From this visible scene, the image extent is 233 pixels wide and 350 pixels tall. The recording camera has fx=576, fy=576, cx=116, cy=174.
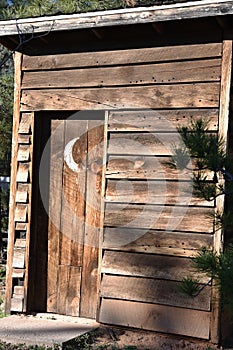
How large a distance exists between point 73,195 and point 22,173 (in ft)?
2.13

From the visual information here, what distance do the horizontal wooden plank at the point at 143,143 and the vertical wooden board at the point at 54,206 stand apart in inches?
28.7

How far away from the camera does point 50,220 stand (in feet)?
21.7

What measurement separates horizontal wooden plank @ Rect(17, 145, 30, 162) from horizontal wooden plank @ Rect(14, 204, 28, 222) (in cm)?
53

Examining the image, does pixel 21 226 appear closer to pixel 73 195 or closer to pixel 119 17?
pixel 73 195

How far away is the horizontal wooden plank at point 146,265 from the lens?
5.75m

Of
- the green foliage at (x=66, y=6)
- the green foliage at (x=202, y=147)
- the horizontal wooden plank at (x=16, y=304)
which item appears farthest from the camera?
the green foliage at (x=66, y=6)

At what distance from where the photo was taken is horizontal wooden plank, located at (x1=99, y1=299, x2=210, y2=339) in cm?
564

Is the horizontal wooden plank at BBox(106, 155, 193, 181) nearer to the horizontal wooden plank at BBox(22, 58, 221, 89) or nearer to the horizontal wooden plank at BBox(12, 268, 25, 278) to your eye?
the horizontal wooden plank at BBox(22, 58, 221, 89)

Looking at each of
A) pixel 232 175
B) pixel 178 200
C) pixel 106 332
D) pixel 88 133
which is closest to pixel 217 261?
pixel 232 175

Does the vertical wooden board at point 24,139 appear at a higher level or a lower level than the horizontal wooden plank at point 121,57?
lower

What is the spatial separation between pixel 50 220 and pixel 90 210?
530 mm

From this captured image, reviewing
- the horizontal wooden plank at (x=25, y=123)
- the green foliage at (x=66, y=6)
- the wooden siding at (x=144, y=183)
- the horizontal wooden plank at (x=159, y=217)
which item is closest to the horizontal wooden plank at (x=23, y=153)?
the horizontal wooden plank at (x=25, y=123)

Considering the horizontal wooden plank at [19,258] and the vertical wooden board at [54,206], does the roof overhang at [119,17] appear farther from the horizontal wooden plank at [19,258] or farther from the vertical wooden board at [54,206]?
the horizontal wooden plank at [19,258]

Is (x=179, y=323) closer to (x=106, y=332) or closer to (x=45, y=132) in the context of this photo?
(x=106, y=332)
